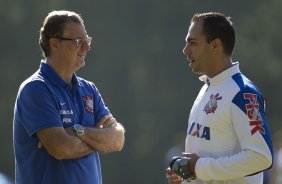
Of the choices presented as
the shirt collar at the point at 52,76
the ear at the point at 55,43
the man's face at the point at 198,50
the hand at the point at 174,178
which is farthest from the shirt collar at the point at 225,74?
the ear at the point at 55,43

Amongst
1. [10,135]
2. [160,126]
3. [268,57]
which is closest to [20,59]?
[10,135]

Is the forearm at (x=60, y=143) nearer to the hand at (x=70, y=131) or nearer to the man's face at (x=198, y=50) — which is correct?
the hand at (x=70, y=131)

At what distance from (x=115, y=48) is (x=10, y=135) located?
15.4 ft

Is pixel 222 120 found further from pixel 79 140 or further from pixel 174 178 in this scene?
pixel 79 140

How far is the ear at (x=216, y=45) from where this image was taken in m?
5.73

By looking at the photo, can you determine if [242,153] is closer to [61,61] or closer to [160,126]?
[61,61]

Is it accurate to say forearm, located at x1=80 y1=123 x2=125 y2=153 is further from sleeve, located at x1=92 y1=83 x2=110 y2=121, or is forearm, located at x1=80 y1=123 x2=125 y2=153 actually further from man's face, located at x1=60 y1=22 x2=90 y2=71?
man's face, located at x1=60 y1=22 x2=90 y2=71

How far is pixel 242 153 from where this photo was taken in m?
5.28

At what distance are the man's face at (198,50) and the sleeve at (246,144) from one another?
0.48 meters

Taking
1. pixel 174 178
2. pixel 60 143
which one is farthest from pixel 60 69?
pixel 174 178

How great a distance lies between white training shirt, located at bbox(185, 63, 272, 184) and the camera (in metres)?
5.27

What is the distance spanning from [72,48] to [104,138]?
0.75m

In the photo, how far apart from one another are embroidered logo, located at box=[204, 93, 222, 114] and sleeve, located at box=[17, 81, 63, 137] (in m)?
1.09

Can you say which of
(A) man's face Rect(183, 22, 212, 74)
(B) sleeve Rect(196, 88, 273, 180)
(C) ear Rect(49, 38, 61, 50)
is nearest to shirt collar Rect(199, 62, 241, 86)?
(A) man's face Rect(183, 22, 212, 74)
